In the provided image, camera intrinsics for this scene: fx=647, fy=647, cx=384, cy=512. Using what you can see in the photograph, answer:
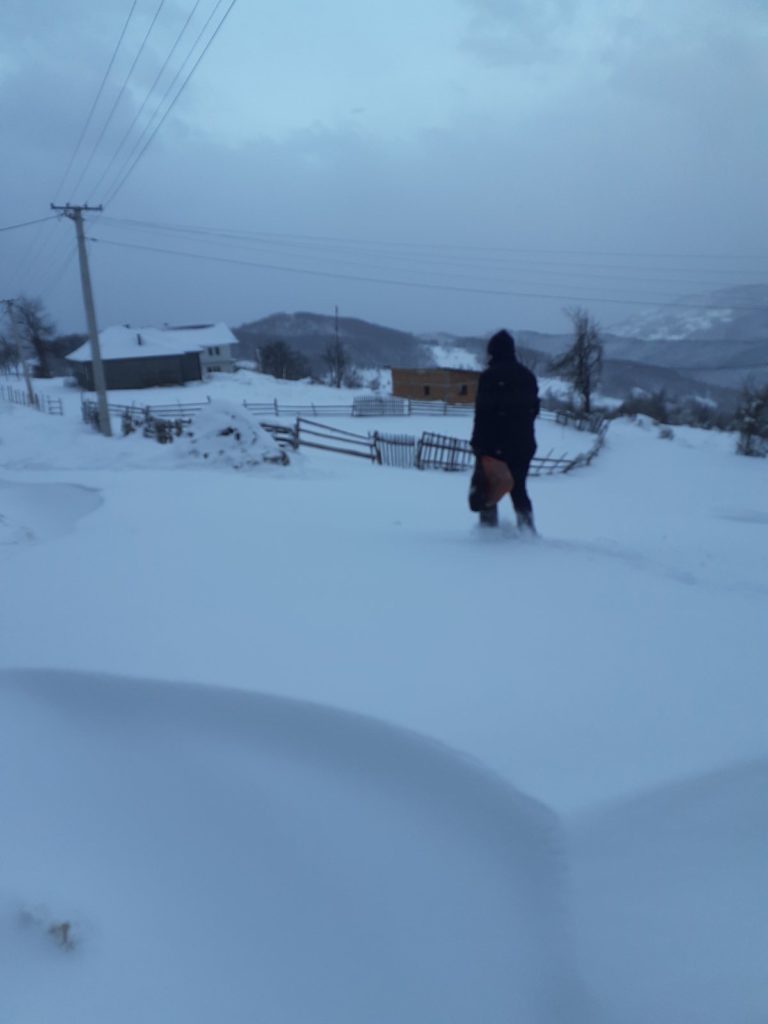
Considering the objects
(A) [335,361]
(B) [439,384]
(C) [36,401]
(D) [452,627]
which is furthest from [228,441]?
(A) [335,361]

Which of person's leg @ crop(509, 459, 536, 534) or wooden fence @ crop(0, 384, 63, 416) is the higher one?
person's leg @ crop(509, 459, 536, 534)

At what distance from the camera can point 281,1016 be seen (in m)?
2.10

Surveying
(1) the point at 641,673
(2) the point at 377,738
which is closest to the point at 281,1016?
(2) the point at 377,738

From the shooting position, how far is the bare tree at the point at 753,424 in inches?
1309

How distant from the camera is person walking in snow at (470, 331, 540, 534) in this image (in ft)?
18.6

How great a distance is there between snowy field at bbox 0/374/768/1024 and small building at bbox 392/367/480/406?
1852 inches

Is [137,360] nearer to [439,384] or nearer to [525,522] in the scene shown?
[439,384]

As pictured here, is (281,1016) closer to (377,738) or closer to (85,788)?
(377,738)

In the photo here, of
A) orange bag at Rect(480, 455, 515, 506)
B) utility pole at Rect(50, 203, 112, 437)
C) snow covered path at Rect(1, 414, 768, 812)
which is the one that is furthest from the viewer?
utility pole at Rect(50, 203, 112, 437)

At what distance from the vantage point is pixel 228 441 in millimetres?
14023

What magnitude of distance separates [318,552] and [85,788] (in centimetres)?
270

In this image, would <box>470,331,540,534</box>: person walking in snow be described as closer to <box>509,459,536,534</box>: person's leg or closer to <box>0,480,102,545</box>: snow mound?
<box>509,459,536,534</box>: person's leg

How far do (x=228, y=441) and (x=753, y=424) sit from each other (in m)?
29.7

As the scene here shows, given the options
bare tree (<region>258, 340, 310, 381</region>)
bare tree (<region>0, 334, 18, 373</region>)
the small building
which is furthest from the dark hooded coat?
bare tree (<region>0, 334, 18, 373</region>)
